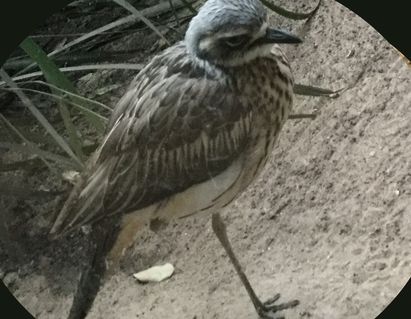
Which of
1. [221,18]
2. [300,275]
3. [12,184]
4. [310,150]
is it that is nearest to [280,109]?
[310,150]

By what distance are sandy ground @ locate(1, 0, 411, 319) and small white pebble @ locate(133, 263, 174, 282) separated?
14 mm

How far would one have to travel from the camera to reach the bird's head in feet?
3.59

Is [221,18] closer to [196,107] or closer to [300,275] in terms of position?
[196,107]

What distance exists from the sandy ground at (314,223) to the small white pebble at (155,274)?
1cm

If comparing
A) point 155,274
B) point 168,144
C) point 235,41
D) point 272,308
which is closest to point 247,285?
point 272,308

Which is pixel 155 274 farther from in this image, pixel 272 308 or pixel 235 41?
pixel 235 41

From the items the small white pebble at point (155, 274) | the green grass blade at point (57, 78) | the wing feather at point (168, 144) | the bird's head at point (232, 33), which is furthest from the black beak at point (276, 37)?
the small white pebble at point (155, 274)

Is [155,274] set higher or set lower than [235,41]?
lower

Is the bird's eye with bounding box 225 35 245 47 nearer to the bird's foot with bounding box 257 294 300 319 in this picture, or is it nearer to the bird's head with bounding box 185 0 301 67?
the bird's head with bounding box 185 0 301 67

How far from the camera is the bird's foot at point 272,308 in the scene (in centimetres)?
126

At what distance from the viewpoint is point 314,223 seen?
130cm

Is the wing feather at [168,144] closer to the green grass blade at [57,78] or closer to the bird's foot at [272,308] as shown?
the green grass blade at [57,78]

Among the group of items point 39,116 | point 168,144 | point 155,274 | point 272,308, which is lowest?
point 272,308

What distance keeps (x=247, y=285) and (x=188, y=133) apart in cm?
35
